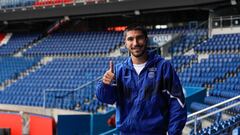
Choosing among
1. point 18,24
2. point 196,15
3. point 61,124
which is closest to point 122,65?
point 61,124

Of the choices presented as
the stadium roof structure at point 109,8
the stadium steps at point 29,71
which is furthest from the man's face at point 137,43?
the stadium steps at point 29,71

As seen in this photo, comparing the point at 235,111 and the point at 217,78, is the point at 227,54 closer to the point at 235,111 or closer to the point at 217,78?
the point at 217,78

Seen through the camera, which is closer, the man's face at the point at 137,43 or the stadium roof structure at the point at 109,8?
the man's face at the point at 137,43

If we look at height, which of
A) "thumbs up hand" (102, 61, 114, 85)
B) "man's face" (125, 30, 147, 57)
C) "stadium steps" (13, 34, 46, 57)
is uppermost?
"man's face" (125, 30, 147, 57)

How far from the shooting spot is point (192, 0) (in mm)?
15617

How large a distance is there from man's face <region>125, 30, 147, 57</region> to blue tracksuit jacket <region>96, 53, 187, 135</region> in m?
0.08

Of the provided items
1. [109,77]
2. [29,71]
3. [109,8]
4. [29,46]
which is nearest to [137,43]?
[109,77]

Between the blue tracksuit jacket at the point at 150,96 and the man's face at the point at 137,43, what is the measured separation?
85 millimetres

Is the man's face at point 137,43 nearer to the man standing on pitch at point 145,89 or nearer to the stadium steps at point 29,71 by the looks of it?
the man standing on pitch at point 145,89

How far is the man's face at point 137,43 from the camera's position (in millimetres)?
2529

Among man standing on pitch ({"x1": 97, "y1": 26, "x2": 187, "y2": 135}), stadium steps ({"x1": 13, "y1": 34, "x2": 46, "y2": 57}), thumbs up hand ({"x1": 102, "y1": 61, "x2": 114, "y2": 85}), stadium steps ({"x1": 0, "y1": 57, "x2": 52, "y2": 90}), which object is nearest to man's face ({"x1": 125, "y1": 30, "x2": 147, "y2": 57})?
man standing on pitch ({"x1": 97, "y1": 26, "x2": 187, "y2": 135})

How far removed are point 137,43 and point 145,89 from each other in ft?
0.95

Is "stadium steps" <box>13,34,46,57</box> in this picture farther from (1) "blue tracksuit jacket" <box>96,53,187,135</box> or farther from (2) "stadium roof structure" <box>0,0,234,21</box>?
(1) "blue tracksuit jacket" <box>96,53,187,135</box>

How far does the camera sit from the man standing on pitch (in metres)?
2.53
